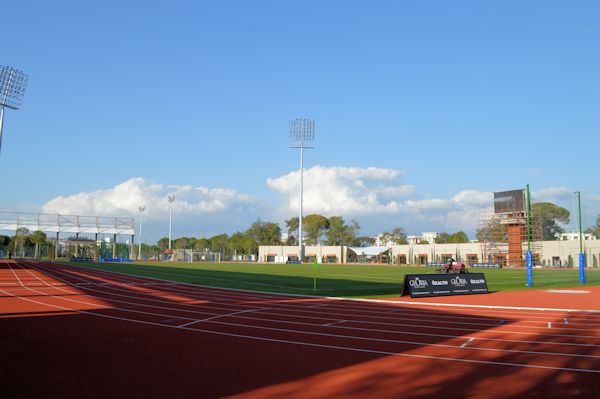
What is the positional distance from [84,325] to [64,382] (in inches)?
255

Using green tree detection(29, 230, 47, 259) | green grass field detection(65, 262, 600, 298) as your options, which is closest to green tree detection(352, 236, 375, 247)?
green tree detection(29, 230, 47, 259)

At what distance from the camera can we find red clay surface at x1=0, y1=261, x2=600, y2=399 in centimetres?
766

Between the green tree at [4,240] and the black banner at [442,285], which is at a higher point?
the green tree at [4,240]

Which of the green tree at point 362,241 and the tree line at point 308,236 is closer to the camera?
the tree line at point 308,236

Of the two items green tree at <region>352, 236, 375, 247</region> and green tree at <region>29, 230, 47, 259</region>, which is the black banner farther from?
green tree at <region>352, 236, 375, 247</region>

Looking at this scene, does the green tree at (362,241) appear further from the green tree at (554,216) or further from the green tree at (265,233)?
the green tree at (554,216)

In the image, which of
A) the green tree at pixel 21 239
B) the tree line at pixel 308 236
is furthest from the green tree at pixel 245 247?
the green tree at pixel 21 239

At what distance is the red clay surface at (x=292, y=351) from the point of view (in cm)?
766

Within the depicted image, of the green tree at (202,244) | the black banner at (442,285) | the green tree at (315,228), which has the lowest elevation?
the black banner at (442,285)

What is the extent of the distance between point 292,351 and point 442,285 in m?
16.1

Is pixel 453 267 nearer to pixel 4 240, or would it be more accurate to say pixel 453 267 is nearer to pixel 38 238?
pixel 38 238

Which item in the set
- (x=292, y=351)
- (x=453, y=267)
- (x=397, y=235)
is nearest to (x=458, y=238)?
(x=397, y=235)

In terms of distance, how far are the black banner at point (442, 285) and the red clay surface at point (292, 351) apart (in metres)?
4.09

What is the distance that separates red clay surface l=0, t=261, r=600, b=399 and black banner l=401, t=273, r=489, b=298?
409cm
